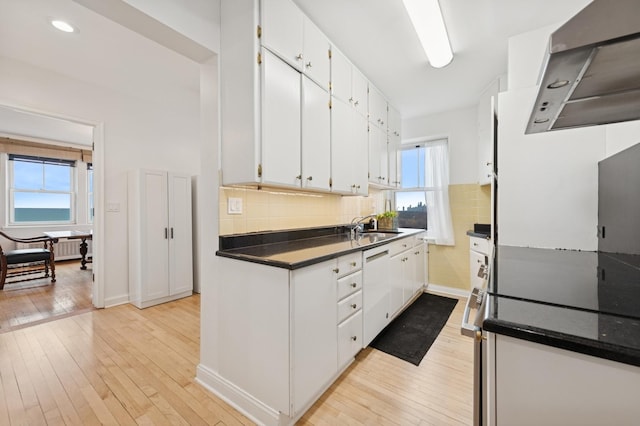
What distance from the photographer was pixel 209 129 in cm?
178

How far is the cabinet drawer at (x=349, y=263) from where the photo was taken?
1.73 meters

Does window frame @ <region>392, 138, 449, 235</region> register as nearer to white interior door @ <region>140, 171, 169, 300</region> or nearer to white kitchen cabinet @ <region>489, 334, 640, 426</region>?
white interior door @ <region>140, 171, 169, 300</region>

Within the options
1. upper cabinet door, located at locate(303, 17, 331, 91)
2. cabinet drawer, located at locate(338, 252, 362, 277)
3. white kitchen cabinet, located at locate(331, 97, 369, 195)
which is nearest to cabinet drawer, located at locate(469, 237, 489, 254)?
white kitchen cabinet, located at locate(331, 97, 369, 195)

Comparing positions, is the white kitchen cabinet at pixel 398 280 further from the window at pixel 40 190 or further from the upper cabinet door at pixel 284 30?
the window at pixel 40 190

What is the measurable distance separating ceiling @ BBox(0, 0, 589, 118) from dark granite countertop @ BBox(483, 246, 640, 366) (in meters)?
1.90

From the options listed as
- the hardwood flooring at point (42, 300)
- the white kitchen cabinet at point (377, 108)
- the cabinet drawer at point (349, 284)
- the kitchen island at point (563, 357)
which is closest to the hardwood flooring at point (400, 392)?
the cabinet drawer at point (349, 284)

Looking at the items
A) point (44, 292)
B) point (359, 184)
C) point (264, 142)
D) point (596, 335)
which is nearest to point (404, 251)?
point (359, 184)

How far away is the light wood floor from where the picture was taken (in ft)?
4.86

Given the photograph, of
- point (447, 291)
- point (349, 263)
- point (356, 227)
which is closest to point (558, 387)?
point (349, 263)

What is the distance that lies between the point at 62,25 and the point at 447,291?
5049mm

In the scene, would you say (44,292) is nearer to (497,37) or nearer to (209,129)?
(209,129)

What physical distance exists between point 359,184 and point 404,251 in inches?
34.7

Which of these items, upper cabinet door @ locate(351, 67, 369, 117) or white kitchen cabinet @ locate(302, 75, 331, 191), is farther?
upper cabinet door @ locate(351, 67, 369, 117)

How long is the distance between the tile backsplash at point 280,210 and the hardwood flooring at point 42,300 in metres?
2.64
